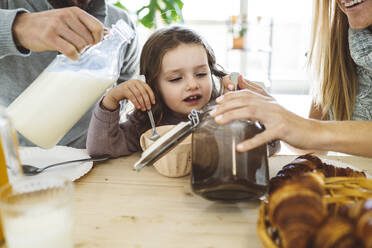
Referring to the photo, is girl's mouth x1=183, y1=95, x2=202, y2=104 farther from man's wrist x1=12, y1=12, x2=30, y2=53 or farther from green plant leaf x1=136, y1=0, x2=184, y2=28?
green plant leaf x1=136, y1=0, x2=184, y2=28

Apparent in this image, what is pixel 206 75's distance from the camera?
1184mm

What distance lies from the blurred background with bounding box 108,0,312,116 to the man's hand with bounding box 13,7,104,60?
2.85m

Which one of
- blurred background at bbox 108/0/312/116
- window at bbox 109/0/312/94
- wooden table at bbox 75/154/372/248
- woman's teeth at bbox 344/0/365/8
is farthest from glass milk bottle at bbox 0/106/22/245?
window at bbox 109/0/312/94

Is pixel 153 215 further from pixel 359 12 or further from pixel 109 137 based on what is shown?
pixel 359 12

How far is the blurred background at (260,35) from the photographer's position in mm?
3658

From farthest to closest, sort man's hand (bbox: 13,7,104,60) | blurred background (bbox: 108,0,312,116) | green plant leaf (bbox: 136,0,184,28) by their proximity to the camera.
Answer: blurred background (bbox: 108,0,312,116)
green plant leaf (bbox: 136,0,184,28)
man's hand (bbox: 13,7,104,60)

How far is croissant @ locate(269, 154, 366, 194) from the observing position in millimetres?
632

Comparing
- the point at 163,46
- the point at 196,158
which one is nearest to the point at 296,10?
the point at 163,46

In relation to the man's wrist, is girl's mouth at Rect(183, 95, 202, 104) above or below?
below

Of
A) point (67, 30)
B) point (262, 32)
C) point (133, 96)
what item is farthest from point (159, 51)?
point (262, 32)

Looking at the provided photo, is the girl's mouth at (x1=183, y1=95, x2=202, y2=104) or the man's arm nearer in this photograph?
the man's arm

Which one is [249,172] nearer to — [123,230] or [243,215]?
[243,215]

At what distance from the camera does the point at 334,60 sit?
1309 mm

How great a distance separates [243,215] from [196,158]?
146 millimetres
